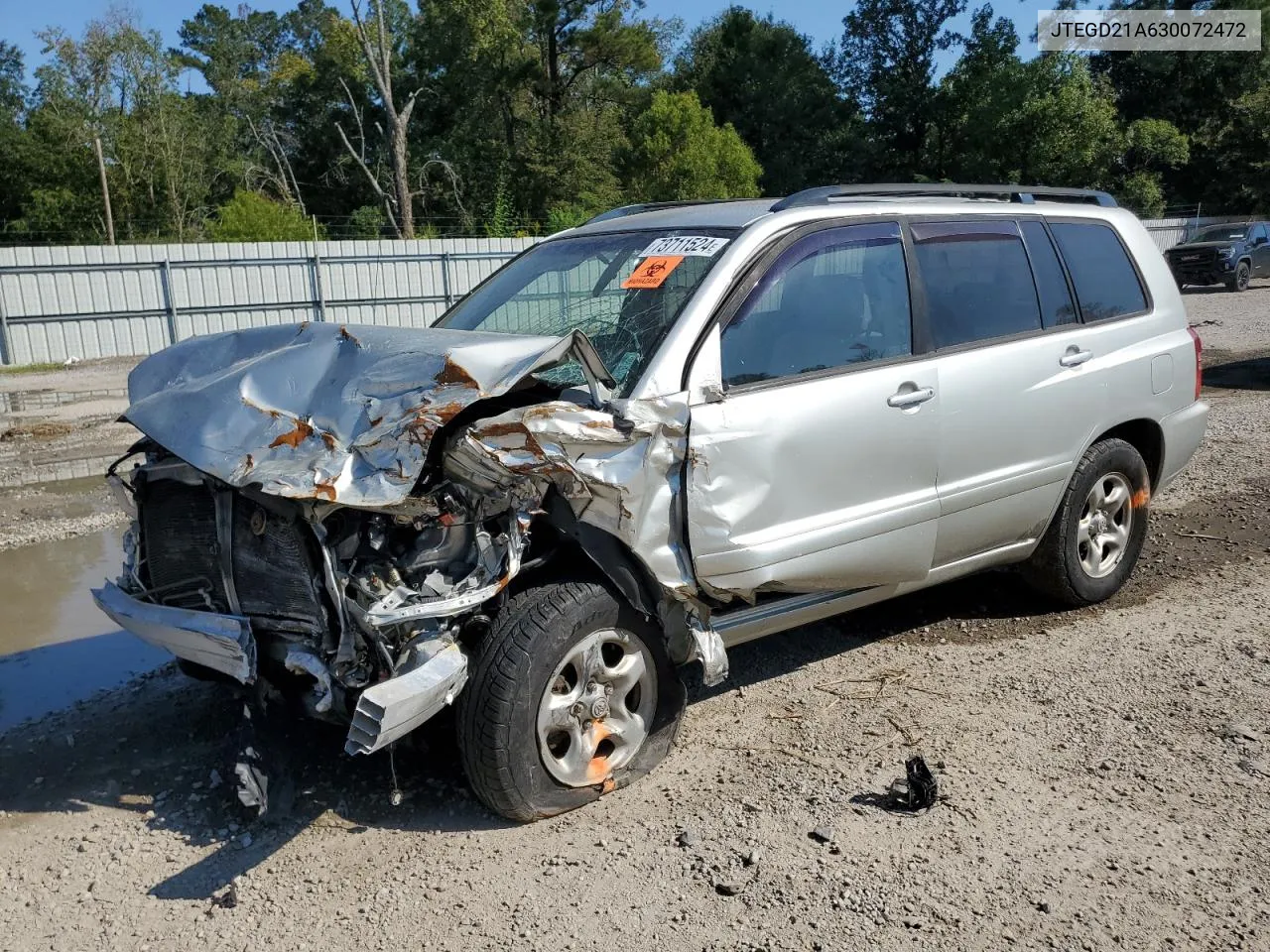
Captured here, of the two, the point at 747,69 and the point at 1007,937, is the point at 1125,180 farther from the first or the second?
the point at 1007,937

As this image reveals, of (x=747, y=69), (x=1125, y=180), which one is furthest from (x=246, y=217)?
(x=1125, y=180)

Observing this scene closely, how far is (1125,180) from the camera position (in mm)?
42094

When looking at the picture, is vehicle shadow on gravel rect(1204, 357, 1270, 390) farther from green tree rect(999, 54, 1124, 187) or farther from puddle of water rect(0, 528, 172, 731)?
green tree rect(999, 54, 1124, 187)

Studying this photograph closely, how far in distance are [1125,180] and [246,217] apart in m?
33.3

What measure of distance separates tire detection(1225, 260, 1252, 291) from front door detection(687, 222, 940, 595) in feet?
82.0

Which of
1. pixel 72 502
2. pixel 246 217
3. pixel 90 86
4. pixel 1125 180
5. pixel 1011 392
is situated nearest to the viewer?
pixel 1011 392

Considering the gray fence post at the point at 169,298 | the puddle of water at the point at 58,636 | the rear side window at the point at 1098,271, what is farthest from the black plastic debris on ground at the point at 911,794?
the gray fence post at the point at 169,298

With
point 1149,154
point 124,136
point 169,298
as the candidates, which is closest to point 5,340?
point 169,298

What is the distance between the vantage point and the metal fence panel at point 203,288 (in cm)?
1969

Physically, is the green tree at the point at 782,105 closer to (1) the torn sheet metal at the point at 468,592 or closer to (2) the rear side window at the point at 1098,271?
(2) the rear side window at the point at 1098,271

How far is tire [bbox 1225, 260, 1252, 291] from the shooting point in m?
25.2

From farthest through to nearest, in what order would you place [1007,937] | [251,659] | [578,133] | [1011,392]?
[578,133] → [1011,392] → [251,659] → [1007,937]

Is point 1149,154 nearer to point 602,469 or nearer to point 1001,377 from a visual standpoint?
point 1001,377

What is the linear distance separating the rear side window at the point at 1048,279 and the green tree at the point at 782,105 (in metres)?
39.7
